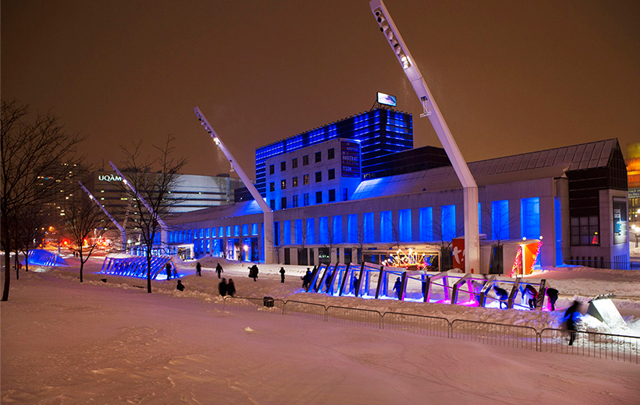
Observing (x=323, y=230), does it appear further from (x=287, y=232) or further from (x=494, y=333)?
(x=494, y=333)

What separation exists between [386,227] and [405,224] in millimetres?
2599

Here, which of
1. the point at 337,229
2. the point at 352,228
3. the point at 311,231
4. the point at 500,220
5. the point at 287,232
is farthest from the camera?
the point at 287,232

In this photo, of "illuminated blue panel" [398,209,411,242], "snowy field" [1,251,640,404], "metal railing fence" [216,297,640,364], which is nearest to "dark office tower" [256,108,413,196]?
"illuminated blue panel" [398,209,411,242]

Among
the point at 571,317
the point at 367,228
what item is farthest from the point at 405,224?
the point at 571,317

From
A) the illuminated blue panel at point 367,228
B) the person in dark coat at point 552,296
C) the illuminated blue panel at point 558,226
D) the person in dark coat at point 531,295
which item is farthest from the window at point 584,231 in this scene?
the person in dark coat at point 552,296

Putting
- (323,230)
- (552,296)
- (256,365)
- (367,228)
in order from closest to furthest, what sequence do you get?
(256,365) < (552,296) < (367,228) < (323,230)

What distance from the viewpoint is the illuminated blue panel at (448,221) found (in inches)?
1636

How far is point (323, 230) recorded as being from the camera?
54.6 metres

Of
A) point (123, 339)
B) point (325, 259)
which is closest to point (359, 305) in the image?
point (123, 339)

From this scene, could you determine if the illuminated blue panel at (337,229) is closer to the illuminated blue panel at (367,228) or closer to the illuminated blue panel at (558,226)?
the illuminated blue panel at (367,228)

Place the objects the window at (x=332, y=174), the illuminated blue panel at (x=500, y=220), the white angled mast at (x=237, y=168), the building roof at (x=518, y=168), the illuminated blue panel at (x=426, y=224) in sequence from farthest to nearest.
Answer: the window at (x=332, y=174) < the white angled mast at (x=237, y=168) < the illuminated blue panel at (x=426, y=224) < the illuminated blue panel at (x=500, y=220) < the building roof at (x=518, y=168)

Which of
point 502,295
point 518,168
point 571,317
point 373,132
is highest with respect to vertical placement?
point 373,132

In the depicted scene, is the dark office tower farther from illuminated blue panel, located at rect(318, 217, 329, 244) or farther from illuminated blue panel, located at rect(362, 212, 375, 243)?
illuminated blue panel, located at rect(362, 212, 375, 243)

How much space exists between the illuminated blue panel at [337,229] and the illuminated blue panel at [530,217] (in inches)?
841
